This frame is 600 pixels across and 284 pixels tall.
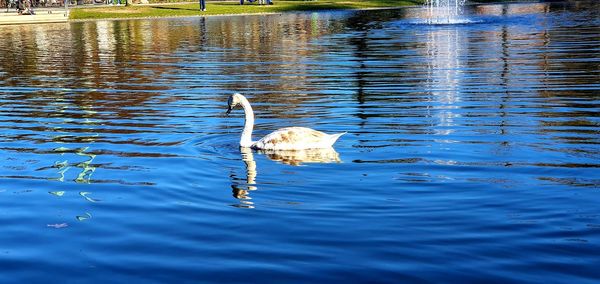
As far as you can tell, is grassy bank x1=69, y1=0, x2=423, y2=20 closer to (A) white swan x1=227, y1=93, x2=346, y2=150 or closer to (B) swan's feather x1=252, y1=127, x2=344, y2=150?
(A) white swan x1=227, y1=93, x2=346, y2=150

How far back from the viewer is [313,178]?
11.9 m

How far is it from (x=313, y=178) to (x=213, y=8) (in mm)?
69949

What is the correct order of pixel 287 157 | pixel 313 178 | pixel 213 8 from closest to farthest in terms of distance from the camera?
1. pixel 313 178
2. pixel 287 157
3. pixel 213 8

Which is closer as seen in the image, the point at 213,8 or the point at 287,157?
the point at 287,157

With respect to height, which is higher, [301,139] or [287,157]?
[301,139]

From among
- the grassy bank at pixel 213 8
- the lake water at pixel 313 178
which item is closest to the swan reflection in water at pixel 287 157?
the lake water at pixel 313 178

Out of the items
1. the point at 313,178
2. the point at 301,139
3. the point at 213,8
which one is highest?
the point at 213,8

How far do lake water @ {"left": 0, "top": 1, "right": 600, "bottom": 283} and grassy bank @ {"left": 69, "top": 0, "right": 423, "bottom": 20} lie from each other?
48.8 metres

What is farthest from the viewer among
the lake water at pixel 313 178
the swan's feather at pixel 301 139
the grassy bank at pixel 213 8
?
the grassy bank at pixel 213 8

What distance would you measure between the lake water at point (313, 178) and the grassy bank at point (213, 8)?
48.8m

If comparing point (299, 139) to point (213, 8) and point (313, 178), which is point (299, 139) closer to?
point (313, 178)

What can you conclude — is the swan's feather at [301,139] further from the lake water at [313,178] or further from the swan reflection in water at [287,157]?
the lake water at [313,178]

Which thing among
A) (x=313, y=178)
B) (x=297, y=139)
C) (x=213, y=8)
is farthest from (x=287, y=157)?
(x=213, y=8)

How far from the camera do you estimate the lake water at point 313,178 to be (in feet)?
27.5
